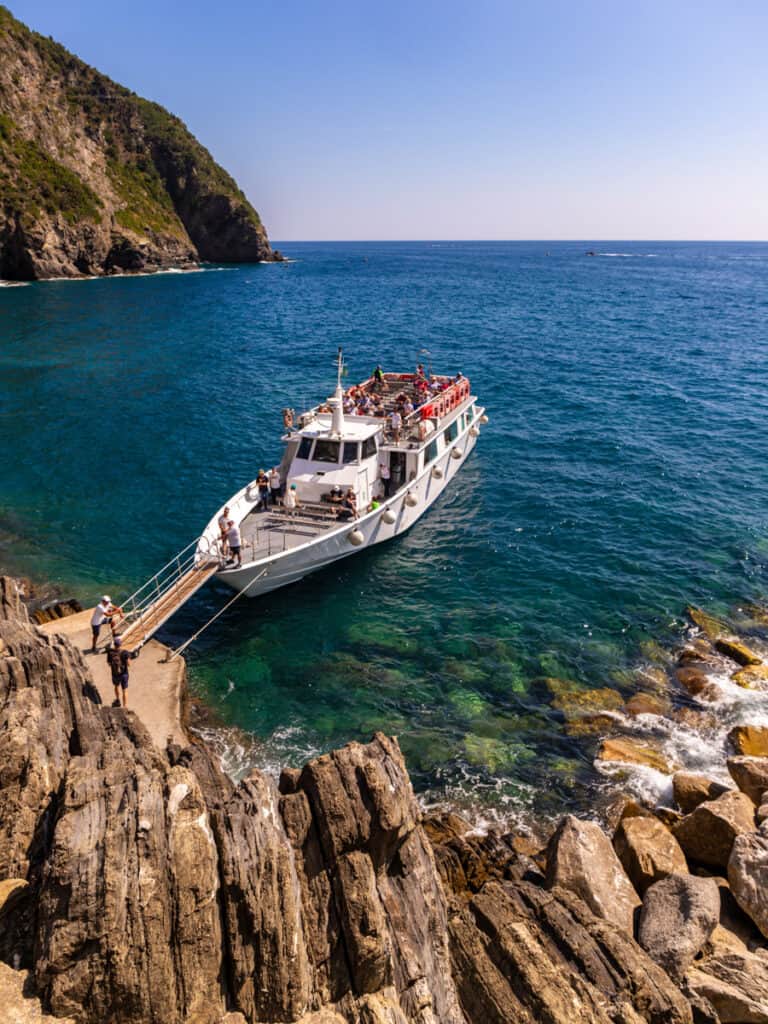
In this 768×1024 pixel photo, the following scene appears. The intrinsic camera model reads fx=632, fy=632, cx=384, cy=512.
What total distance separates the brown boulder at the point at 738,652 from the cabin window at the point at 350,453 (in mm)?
14604

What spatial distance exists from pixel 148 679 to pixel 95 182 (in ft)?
429

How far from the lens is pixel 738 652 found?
20141 mm

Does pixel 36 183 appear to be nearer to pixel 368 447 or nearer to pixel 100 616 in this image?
pixel 368 447

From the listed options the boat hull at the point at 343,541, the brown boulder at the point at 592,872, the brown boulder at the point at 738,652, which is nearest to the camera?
the brown boulder at the point at 592,872

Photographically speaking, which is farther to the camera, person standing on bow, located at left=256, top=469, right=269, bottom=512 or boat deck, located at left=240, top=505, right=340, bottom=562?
person standing on bow, located at left=256, top=469, right=269, bottom=512

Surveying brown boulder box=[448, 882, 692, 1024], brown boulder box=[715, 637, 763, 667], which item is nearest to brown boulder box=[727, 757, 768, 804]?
brown boulder box=[715, 637, 763, 667]

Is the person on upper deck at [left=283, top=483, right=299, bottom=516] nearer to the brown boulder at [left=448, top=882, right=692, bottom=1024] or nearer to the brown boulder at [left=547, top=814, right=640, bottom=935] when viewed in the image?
the brown boulder at [left=547, top=814, right=640, bottom=935]

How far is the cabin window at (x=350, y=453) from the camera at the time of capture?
25.5m

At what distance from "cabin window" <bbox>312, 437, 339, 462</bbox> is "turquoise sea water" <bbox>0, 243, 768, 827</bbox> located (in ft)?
13.9

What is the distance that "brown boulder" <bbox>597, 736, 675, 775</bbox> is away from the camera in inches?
648

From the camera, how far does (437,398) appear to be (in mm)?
30578

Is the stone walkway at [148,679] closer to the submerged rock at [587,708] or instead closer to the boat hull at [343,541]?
the boat hull at [343,541]

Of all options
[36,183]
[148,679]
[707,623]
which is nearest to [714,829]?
[707,623]

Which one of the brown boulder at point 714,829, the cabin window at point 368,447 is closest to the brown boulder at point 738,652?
the brown boulder at point 714,829
